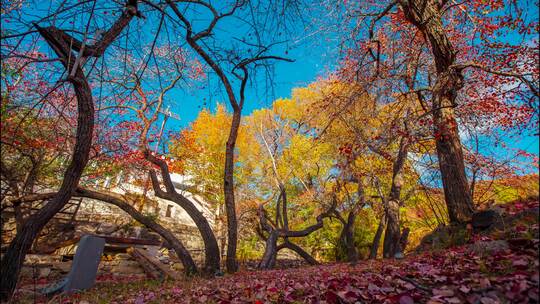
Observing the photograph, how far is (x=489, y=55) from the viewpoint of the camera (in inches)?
183

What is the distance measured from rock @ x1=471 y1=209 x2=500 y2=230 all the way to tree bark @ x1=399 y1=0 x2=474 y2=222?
245 millimetres

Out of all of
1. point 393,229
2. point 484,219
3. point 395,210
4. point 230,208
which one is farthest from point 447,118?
point 230,208

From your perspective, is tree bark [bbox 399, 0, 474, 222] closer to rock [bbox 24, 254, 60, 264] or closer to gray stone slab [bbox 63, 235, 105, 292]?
gray stone slab [bbox 63, 235, 105, 292]

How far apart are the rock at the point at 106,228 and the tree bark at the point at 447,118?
1287cm

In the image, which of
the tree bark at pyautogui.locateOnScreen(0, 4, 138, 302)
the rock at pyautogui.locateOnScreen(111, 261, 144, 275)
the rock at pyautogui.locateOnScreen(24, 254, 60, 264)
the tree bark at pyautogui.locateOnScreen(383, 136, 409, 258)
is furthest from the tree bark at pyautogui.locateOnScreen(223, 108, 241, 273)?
the rock at pyautogui.locateOnScreen(24, 254, 60, 264)

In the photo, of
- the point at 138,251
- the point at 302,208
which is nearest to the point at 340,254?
the point at 302,208

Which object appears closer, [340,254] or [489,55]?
[489,55]

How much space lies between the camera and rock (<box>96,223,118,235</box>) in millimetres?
11702

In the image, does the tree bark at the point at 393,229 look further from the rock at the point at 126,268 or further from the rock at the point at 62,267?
the rock at the point at 62,267

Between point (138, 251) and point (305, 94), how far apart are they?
11.3 metres

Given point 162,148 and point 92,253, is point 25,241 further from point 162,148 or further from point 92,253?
point 162,148

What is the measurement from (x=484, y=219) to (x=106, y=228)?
13.6 meters

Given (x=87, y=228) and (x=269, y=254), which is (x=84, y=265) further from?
(x=87, y=228)

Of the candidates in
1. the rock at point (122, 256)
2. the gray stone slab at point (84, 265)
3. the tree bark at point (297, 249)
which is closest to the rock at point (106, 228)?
the rock at point (122, 256)
